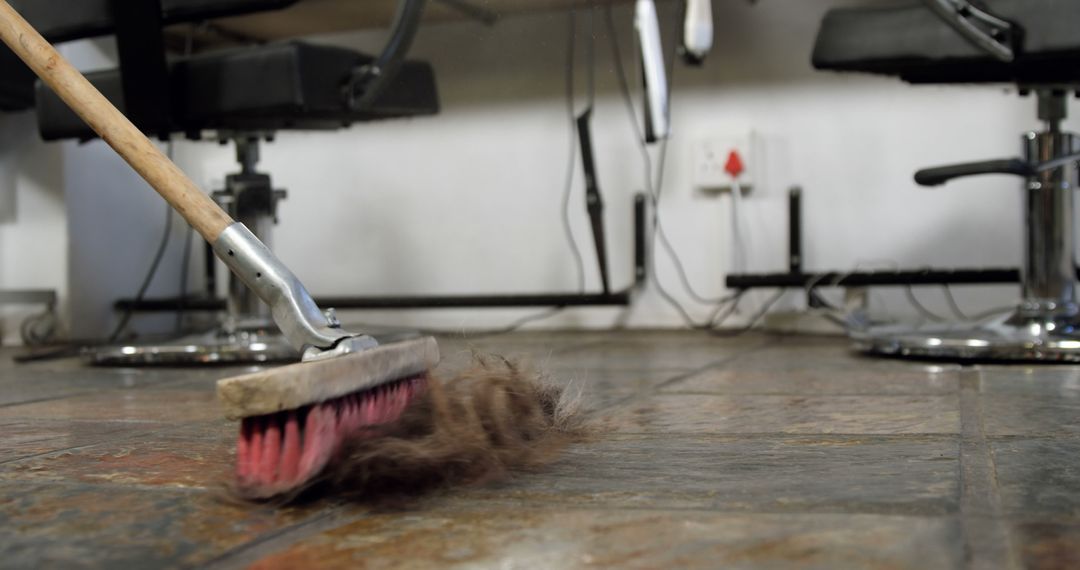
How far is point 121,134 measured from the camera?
844mm

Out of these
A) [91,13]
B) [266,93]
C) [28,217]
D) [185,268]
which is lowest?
[185,268]

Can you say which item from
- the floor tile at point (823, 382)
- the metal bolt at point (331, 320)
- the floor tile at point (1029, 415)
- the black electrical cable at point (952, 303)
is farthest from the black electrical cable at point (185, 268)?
the floor tile at point (1029, 415)

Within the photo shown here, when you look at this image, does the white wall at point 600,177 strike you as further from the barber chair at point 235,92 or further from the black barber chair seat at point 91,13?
the black barber chair seat at point 91,13

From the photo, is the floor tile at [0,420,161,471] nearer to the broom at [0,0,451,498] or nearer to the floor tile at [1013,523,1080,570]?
the broom at [0,0,451,498]

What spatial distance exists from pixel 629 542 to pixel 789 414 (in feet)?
1.50

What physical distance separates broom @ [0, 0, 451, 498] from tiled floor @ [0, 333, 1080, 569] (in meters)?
0.03

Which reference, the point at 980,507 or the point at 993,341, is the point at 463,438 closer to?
the point at 980,507

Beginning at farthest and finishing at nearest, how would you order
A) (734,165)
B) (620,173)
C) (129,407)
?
1. (620,173)
2. (734,165)
3. (129,407)

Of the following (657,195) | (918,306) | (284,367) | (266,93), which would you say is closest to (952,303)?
(918,306)

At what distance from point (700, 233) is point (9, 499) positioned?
1702 millimetres

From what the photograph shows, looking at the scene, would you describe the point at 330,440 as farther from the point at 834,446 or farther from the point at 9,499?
the point at 834,446

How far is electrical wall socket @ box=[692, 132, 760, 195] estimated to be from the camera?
211 centimetres

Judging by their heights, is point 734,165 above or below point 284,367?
above

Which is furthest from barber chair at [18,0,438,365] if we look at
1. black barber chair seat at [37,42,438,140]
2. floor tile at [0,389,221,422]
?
floor tile at [0,389,221,422]
